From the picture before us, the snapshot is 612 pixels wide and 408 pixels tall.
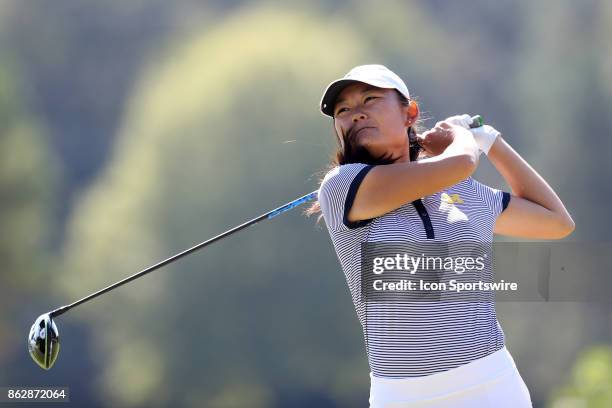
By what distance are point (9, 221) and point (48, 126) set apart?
0.40 m

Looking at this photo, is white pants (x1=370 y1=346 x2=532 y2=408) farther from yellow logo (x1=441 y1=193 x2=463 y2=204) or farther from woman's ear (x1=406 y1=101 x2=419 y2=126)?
woman's ear (x1=406 y1=101 x2=419 y2=126)

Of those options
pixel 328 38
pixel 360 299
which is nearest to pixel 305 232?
pixel 328 38

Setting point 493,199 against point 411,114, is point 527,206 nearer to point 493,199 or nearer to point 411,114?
point 493,199

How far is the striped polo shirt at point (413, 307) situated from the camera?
1109mm

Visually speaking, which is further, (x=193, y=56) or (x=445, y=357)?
(x=193, y=56)

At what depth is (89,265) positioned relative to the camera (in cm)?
326

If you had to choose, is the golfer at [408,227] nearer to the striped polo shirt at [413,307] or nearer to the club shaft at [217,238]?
the striped polo shirt at [413,307]

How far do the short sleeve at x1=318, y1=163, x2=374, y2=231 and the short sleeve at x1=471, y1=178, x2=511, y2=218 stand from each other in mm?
238

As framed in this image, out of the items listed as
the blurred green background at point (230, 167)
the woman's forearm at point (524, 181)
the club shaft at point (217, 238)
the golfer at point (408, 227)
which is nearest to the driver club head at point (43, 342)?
the club shaft at point (217, 238)

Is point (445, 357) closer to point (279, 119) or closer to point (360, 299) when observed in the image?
point (360, 299)

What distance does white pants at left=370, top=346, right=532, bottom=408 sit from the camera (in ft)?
3.60

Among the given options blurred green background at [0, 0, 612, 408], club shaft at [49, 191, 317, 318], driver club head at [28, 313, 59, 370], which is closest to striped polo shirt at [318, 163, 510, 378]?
club shaft at [49, 191, 317, 318]

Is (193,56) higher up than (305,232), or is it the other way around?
(193,56)

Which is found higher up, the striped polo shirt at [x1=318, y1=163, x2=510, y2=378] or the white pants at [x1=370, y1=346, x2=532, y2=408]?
the striped polo shirt at [x1=318, y1=163, x2=510, y2=378]
